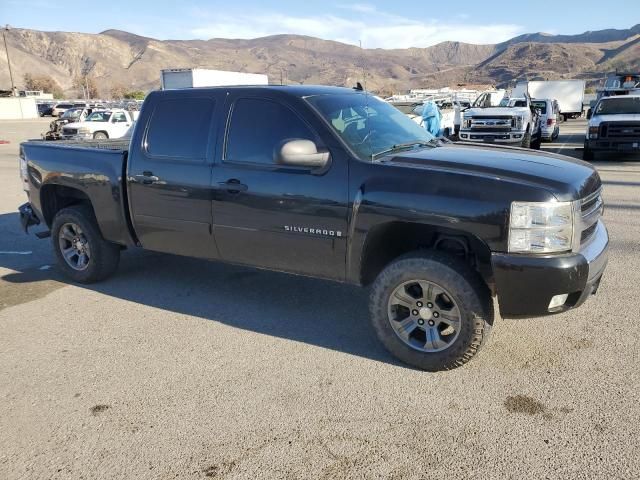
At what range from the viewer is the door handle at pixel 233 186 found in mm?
4264

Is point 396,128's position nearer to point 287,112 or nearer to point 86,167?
point 287,112

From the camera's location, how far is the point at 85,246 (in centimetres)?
563

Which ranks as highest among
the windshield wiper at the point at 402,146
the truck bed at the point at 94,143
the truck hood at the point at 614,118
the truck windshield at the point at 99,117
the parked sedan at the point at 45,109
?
the windshield wiper at the point at 402,146

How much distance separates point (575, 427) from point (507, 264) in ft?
3.24

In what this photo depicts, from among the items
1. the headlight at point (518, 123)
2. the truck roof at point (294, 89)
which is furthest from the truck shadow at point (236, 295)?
the headlight at point (518, 123)

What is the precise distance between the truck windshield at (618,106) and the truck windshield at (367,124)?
13354 mm

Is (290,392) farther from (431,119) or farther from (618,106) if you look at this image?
(618,106)

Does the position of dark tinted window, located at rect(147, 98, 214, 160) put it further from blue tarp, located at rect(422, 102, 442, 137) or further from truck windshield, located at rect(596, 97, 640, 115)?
truck windshield, located at rect(596, 97, 640, 115)

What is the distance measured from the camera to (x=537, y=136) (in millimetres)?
19234

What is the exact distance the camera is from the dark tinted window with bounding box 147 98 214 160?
4.57 meters

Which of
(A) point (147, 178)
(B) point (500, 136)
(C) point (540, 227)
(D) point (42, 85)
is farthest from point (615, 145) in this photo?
(D) point (42, 85)

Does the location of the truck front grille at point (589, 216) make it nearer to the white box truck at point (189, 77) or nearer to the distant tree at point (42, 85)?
the white box truck at point (189, 77)

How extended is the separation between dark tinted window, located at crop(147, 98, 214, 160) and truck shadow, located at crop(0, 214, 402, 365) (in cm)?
138

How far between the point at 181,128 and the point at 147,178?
0.53 meters
